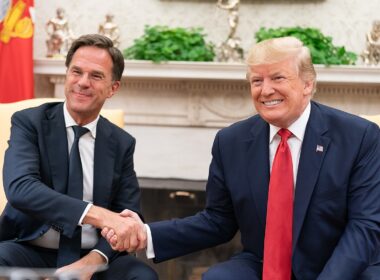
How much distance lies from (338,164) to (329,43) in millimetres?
2078

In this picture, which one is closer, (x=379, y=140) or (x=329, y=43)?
(x=379, y=140)

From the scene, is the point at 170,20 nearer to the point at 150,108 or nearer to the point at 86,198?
the point at 150,108

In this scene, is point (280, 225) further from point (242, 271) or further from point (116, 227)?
point (116, 227)

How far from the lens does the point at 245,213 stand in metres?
2.43

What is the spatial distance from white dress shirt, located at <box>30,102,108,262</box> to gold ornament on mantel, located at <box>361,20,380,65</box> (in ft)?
7.22

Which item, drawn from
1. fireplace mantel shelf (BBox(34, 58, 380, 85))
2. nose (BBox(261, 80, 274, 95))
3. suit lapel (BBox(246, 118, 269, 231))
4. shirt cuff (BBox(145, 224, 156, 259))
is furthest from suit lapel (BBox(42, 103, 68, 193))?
fireplace mantel shelf (BBox(34, 58, 380, 85))

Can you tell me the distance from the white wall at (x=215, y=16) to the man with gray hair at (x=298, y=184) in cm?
219

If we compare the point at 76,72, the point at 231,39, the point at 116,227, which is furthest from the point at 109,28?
the point at 116,227

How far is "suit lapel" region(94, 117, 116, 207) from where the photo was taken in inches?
103

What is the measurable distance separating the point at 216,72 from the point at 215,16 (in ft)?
1.57

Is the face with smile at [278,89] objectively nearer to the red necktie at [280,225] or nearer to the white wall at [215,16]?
the red necktie at [280,225]

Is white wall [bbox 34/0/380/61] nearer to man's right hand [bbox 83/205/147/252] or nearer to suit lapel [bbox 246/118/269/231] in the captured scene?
suit lapel [bbox 246/118/269/231]

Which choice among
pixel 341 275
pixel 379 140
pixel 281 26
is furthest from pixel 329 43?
pixel 341 275

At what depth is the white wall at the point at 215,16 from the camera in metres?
4.52
